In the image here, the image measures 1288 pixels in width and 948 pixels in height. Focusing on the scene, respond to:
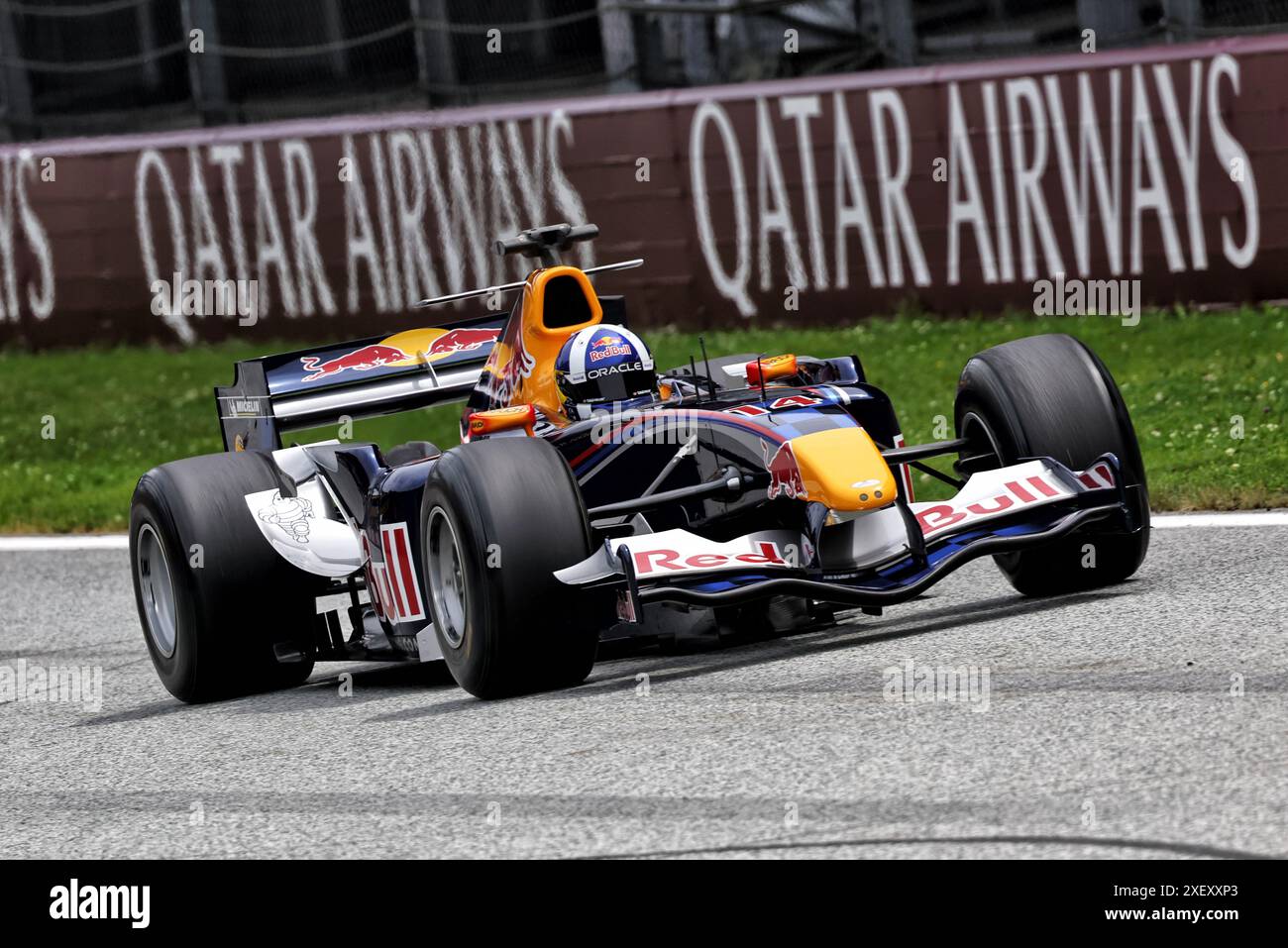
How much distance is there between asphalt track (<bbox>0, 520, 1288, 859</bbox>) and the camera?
455 centimetres

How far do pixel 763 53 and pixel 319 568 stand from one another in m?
11.5

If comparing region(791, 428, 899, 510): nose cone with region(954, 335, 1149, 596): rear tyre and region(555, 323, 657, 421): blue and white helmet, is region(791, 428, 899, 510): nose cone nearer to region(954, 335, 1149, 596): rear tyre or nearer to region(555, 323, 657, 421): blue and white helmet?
region(954, 335, 1149, 596): rear tyre

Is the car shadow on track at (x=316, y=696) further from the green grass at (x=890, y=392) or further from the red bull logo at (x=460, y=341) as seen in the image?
the green grass at (x=890, y=392)

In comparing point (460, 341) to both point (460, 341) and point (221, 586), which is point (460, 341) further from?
point (221, 586)

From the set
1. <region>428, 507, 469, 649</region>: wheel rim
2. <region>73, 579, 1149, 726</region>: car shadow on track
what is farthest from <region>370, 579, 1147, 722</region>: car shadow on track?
<region>428, 507, 469, 649</region>: wheel rim

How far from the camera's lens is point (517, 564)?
619 centimetres

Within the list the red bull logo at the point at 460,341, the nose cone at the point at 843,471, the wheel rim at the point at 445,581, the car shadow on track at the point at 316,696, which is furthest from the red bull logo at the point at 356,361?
the nose cone at the point at 843,471

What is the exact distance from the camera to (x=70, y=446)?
15.1 metres

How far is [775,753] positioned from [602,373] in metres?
2.44

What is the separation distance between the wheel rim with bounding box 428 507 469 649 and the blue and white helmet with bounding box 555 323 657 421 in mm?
907
